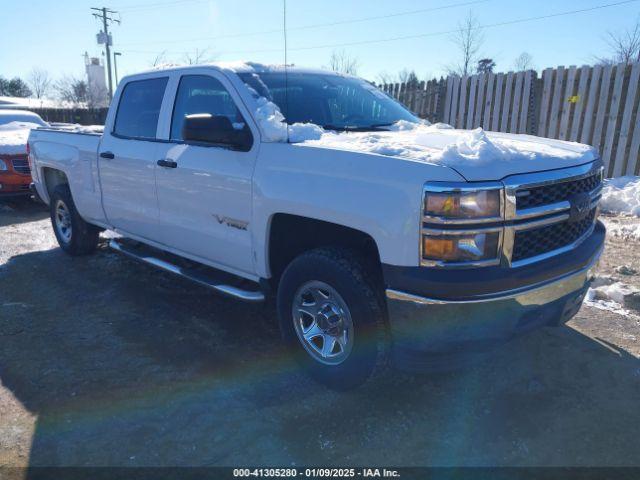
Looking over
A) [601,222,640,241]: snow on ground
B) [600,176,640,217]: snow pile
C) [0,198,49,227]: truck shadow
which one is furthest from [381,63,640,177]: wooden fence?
[0,198,49,227]: truck shadow

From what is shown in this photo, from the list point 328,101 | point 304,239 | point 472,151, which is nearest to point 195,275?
point 304,239

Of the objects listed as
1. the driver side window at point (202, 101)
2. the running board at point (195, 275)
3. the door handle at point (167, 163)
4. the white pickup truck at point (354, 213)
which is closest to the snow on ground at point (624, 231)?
the white pickup truck at point (354, 213)

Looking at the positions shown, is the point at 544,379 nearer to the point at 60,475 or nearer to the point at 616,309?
the point at 616,309

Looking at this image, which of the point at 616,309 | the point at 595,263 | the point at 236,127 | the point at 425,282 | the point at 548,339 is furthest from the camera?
the point at 616,309

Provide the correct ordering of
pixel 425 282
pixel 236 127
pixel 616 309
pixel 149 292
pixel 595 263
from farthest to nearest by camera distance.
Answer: pixel 149 292
pixel 616 309
pixel 236 127
pixel 595 263
pixel 425 282

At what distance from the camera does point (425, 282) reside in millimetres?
2535

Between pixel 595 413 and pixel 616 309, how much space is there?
68.4 inches

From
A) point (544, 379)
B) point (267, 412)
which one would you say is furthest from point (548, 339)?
point (267, 412)

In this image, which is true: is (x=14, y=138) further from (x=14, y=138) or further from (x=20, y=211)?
(x=20, y=211)

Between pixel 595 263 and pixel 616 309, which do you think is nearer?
pixel 595 263

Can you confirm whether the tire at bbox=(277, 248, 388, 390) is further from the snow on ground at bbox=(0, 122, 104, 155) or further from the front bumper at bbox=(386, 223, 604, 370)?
the snow on ground at bbox=(0, 122, 104, 155)

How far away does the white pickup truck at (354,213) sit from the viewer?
256 cm

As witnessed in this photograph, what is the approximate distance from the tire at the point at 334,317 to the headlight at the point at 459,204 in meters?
0.62

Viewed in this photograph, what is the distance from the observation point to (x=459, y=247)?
8.30ft
